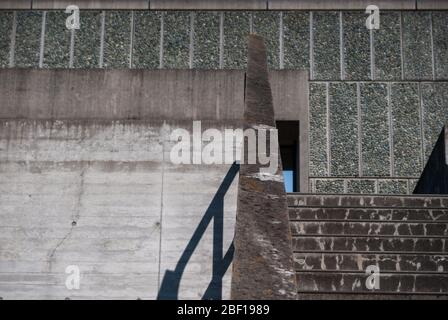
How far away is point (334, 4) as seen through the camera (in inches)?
415

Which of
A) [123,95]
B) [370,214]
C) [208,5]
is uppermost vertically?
[208,5]

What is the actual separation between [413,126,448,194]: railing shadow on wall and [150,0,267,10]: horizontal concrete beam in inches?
120

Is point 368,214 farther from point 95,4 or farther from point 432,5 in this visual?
point 95,4

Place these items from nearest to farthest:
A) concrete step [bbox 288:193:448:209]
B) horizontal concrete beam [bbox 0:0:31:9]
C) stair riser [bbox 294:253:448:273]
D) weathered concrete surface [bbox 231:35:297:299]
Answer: weathered concrete surface [bbox 231:35:297:299] < stair riser [bbox 294:253:448:273] < concrete step [bbox 288:193:448:209] < horizontal concrete beam [bbox 0:0:31:9]

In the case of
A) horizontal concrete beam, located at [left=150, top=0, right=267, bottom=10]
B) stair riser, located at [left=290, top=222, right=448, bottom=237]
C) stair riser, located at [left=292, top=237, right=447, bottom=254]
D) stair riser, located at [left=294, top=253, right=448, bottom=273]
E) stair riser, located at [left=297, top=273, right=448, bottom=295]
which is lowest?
stair riser, located at [left=297, top=273, right=448, bottom=295]

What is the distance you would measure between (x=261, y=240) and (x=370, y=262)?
2053 millimetres

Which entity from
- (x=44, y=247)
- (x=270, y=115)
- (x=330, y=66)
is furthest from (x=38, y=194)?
(x=330, y=66)

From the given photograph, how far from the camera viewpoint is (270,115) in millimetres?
6348

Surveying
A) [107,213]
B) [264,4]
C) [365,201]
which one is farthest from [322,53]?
[107,213]

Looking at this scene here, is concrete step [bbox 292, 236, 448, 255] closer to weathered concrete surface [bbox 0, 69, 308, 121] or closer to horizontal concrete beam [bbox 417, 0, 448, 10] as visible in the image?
weathered concrete surface [bbox 0, 69, 308, 121]

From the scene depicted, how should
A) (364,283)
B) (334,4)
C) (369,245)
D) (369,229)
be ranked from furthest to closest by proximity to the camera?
(334,4) < (369,229) < (369,245) < (364,283)

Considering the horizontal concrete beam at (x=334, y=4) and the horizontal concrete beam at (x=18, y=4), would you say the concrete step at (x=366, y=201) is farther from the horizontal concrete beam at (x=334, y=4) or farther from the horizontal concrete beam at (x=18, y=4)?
the horizontal concrete beam at (x=18, y=4)

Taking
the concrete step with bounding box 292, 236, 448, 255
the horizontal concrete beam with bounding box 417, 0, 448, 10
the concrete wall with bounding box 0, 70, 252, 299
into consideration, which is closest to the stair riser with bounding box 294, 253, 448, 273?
the concrete step with bounding box 292, 236, 448, 255

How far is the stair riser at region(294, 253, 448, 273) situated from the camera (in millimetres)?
6301
